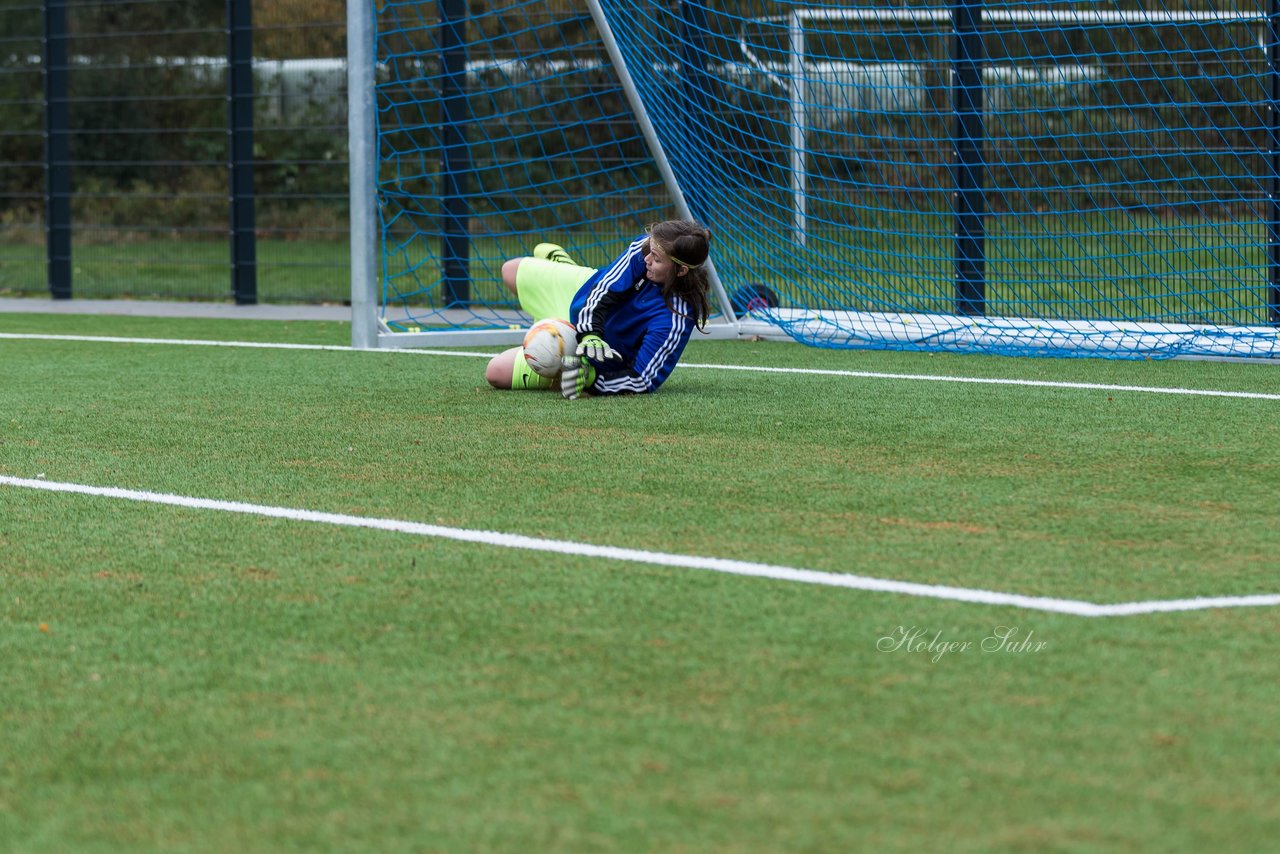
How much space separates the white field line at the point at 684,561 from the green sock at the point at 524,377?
2.57 m

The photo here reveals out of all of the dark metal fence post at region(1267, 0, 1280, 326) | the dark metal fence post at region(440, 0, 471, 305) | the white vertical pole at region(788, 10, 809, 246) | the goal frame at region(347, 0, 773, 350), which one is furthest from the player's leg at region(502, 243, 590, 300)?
the dark metal fence post at region(1267, 0, 1280, 326)

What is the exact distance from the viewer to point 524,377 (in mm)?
7254

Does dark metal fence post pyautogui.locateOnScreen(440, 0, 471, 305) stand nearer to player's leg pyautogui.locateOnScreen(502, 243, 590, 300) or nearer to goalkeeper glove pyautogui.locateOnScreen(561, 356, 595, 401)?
player's leg pyautogui.locateOnScreen(502, 243, 590, 300)

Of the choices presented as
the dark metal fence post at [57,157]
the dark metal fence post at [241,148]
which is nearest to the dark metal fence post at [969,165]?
the dark metal fence post at [241,148]

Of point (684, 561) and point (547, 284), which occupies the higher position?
point (547, 284)

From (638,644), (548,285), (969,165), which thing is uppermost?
(969,165)

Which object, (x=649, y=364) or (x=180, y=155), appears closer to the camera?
(x=649, y=364)

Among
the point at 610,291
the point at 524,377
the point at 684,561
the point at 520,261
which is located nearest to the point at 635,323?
the point at 610,291

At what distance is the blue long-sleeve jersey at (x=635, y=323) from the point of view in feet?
22.8

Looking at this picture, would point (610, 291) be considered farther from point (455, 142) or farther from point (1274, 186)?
point (455, 142)

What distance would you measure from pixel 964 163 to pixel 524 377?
395cm

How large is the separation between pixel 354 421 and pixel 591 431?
0.95 m

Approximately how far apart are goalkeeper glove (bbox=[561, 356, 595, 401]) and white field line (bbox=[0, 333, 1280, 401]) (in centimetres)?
134

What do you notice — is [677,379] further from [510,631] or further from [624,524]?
[510,631]
